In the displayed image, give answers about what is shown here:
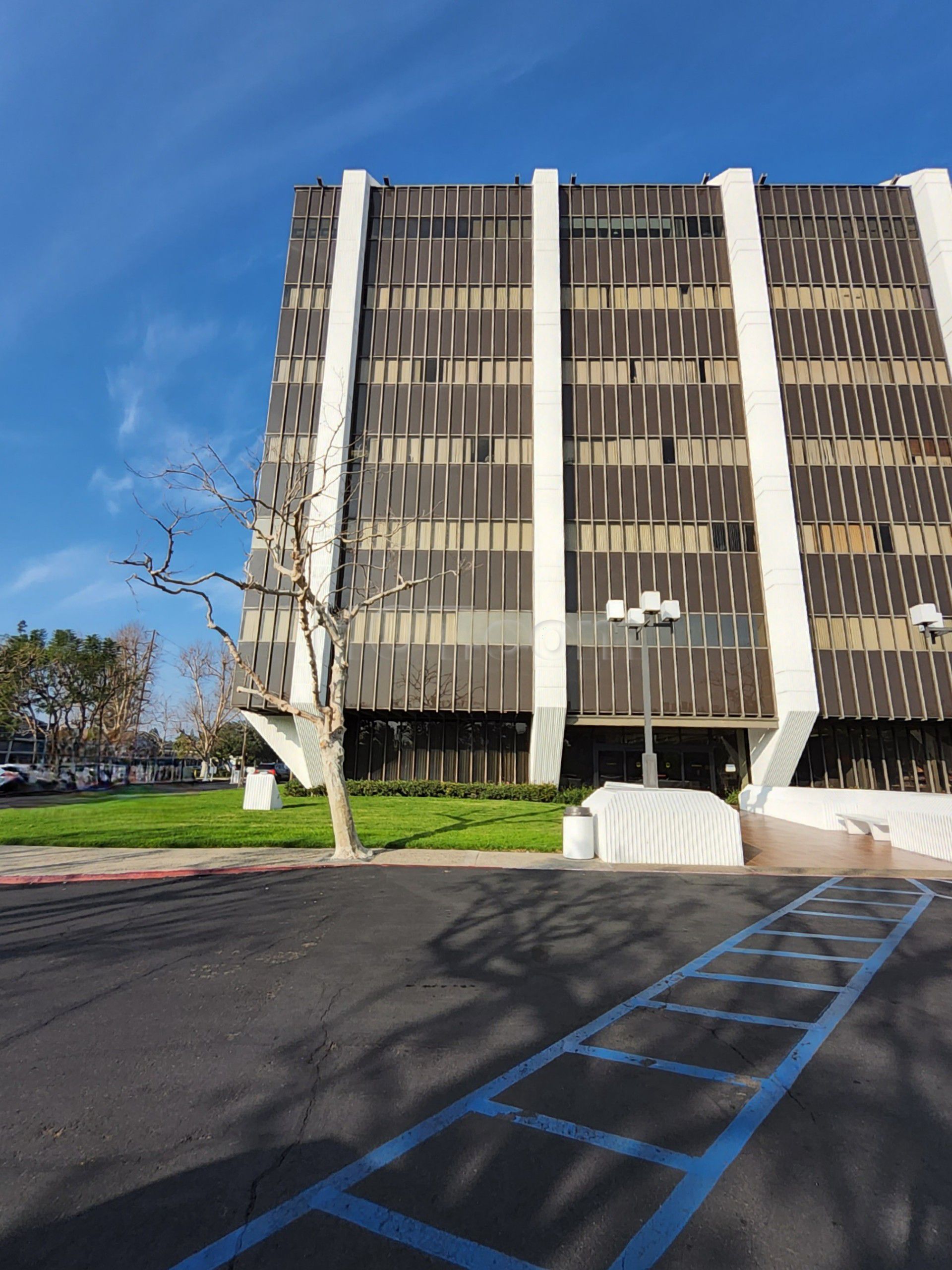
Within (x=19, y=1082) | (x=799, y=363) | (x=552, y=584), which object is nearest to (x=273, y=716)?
(x=552, y=584)

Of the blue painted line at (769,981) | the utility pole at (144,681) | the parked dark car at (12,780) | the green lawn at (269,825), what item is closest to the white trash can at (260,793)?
the green lawn at (269,825)

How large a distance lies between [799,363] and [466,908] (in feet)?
113

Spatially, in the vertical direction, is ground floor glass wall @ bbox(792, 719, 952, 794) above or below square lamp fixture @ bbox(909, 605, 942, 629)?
below

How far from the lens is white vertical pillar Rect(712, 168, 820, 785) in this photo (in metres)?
26.4

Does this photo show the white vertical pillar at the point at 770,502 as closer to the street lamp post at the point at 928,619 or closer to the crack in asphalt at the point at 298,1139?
the street lamp post at the point at 928,619

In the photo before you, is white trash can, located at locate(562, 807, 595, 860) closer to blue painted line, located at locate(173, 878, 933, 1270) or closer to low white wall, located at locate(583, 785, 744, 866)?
low white wall, located at locate(583, 785, 744, 866)

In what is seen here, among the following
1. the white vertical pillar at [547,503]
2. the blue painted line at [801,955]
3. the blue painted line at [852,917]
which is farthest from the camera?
the white vertical pillar at [547,503]

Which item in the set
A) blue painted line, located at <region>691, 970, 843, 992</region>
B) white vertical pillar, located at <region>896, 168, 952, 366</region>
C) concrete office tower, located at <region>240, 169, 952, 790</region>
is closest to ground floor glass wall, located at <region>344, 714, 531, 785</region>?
concrete office tower, located at <region>240, 169, 952, 790</region>

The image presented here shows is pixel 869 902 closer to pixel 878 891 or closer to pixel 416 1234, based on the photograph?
pixel 878 891

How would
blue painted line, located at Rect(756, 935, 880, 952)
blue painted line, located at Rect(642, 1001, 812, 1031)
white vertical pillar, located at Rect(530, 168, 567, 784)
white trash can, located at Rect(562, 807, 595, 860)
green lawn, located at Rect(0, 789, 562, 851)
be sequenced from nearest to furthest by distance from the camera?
blue painted line, located at Rect(642, 1001, 812, 1031), blue painted line, located at Rect(756, 935, 880, 952), white trash can, located at Rect(562, 807, 595, 860), green lawn, located at Rect(0, 789, 562, 851), white vertical pillar, located at Rect(530, 168, 567, 784)

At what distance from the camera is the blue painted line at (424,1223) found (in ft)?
7.34

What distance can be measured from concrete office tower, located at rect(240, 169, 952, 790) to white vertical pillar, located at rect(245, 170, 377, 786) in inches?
9.4

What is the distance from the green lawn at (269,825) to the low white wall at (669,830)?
5.47 ft

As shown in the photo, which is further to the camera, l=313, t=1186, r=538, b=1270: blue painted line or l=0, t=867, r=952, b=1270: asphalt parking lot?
l=0, t=867, r=952, b=1270: asphalt parking lot
